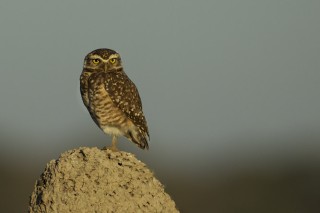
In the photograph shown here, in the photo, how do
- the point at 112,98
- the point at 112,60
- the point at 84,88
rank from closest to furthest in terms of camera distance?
the point at 112,98, the point at 84,88, the point at 112,60

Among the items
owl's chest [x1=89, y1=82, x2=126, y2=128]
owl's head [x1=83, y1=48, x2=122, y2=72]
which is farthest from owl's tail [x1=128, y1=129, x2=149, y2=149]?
owl's head [x1=83, y1=48, x2=122, y2=72]

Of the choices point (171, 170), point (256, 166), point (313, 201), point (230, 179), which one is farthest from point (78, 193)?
point (171, 170)

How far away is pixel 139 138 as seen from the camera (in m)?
15.6

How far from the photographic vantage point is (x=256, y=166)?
49.1 m

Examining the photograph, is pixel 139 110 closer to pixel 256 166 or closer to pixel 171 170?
pixel 256 166

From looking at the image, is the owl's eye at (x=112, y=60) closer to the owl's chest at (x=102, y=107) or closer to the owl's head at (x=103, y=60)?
the owl's head at (x=103, y=60)

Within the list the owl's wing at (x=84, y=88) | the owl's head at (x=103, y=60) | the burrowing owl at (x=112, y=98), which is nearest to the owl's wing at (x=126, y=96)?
the burrowing owl at (x=112, y=98)

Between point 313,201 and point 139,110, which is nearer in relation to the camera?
point 139,110

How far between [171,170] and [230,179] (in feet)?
24.5

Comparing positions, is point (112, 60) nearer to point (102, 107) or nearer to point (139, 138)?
point (102, 107)

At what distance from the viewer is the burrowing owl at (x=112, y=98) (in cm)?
1534

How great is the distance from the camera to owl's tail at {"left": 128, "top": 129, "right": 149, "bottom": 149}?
15570mm

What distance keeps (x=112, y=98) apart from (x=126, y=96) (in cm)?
17

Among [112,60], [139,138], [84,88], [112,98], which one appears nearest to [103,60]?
[112,60]
